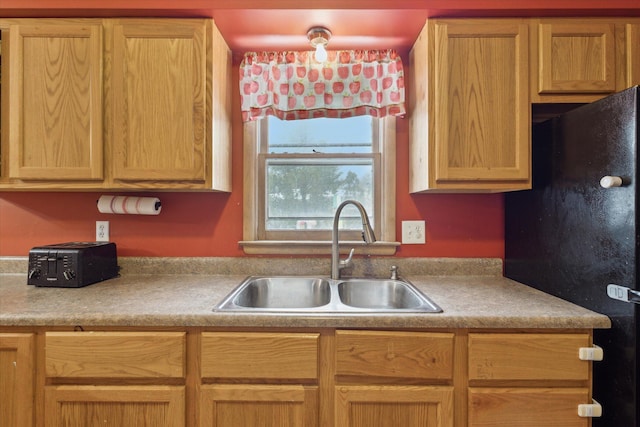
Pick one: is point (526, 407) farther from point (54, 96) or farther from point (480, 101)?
point (54, 96)

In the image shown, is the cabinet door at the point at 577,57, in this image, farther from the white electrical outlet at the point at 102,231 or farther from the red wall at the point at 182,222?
the white electrical outlet at the point at 102,231

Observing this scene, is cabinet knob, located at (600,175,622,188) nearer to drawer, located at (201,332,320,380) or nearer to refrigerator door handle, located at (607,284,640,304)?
refrigerator door handle, located at (607,284,640,304)

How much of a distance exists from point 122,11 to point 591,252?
2058 millimetres

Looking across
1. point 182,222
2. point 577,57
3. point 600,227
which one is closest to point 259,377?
point 182,222

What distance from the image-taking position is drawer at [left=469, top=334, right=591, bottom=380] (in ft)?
3.39

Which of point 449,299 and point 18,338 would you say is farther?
point 449,299

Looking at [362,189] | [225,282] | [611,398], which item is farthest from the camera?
[362,189]

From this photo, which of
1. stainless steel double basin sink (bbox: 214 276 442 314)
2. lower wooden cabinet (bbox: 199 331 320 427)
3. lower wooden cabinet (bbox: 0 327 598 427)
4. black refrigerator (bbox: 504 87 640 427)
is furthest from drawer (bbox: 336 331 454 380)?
black refrigerator (bbox: 504 87 640 427)

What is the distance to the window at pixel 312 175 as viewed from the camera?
5.67 ft

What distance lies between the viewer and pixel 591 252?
3.58 feet

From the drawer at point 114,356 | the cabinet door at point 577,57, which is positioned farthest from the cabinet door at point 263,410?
the cabinet door at point 577,57

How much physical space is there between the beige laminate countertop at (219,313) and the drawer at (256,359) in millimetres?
62

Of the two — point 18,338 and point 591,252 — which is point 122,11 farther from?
point 591,252

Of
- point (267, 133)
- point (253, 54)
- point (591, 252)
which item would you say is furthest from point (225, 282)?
point (591, 252)
